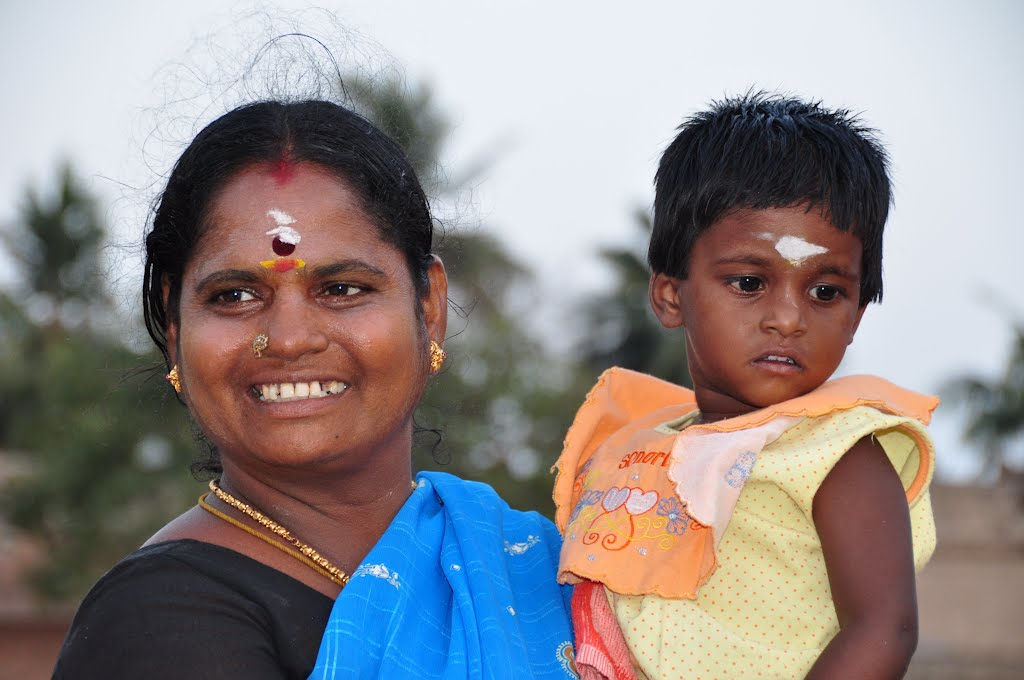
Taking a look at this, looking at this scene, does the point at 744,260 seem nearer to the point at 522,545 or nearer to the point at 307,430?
the point at 522,545

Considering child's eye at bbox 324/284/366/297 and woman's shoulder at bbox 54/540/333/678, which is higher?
child's eye at bbox 324/284/366/297

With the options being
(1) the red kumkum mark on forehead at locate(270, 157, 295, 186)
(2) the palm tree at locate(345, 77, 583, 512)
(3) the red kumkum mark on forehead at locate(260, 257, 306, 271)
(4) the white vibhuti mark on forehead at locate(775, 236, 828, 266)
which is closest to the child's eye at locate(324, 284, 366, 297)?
(3) the red kumkum mark on forehead at locate(260, 257, 306, 271)

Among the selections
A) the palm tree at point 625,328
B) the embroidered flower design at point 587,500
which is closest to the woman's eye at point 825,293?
the embroidered flower design at point 587,500

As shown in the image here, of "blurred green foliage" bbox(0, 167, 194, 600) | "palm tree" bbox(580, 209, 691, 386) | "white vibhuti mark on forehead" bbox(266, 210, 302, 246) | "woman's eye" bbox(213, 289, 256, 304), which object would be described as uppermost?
"palm tree" bbox(580, 209, 691, 386)

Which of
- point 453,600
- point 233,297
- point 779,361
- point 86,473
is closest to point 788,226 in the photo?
point 779,361

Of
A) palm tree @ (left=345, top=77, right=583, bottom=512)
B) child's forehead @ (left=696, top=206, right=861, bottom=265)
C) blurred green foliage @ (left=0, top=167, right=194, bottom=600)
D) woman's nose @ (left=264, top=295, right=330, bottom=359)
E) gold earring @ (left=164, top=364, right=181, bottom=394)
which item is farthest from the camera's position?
blurred green foliage @ (left=0, top=167, right=194, bottom=600)

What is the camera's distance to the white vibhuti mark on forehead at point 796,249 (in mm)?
2684

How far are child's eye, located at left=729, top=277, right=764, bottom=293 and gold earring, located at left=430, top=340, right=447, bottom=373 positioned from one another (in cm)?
79

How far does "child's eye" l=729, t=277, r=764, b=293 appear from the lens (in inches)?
109

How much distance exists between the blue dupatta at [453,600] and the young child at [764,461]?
0.40 ft

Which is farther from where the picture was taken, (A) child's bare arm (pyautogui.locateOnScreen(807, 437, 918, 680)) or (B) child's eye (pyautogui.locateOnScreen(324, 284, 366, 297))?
(B) child's eye (pyautogui.locateOnScreen(324, 284, 366, 297))

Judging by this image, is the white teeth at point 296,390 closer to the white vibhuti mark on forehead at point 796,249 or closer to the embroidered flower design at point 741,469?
the embroidered flower design at point 741,469

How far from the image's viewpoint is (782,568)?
254 cm

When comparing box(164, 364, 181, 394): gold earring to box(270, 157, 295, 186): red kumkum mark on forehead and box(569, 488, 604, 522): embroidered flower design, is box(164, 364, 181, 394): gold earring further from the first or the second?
box(569, 488, 604, 522): embroidered flower design
